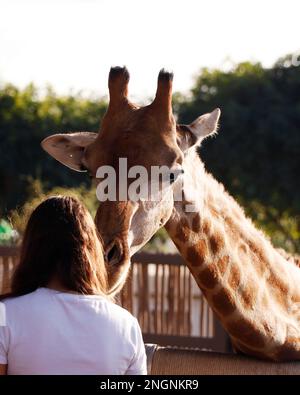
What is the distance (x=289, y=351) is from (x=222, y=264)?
580 mm

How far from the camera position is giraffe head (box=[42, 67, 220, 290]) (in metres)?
3.85

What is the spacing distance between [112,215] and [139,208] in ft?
0.65

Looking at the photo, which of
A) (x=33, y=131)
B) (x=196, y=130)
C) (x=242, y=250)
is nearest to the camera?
(x=242, y=250)

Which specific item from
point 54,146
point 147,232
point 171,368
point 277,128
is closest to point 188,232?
point 147,232

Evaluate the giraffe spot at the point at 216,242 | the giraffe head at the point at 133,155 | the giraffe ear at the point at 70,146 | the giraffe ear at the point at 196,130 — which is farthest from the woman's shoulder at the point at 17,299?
the giraffe ear at the point at 70,146

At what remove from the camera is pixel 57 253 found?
8.73ft

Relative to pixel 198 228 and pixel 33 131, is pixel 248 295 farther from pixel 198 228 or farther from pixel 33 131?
pixel 33 131

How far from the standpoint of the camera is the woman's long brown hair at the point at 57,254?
2652mm

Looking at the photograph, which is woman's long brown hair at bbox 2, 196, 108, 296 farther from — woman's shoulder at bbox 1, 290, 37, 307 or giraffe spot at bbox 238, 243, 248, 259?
giraffe spot at bbox 238, 243, 248, 259

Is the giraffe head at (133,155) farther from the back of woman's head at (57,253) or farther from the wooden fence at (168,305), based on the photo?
the wooden fence at (168,305)

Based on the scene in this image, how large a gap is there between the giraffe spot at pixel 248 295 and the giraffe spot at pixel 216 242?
0.24m

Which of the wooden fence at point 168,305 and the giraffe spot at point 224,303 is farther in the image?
the wooden fence at point 168,305

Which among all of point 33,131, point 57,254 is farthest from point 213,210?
point 33,131
